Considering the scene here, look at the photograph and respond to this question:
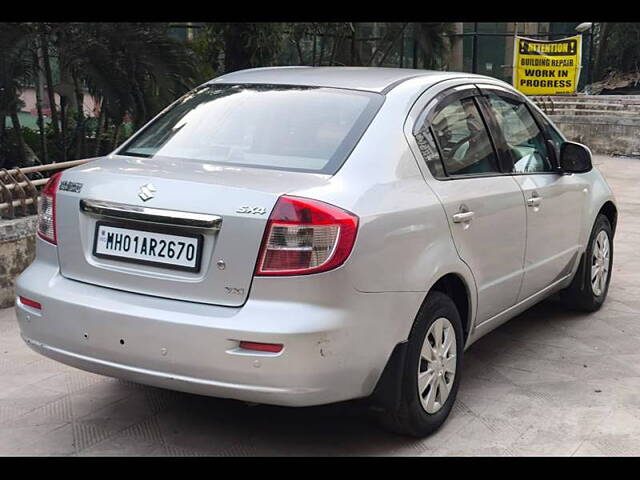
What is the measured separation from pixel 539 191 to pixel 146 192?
2348 millimetres

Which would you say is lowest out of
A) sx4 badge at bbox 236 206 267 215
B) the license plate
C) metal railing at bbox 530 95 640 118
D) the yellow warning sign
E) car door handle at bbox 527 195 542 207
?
metal railing at bbox 530 95 640 118

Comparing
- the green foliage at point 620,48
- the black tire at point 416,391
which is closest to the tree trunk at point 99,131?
the black tire at point 416,391

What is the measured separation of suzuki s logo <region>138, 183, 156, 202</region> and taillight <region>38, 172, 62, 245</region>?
49 centimetres

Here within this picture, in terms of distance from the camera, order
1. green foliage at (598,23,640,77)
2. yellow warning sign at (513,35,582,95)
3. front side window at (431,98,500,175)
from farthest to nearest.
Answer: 1. green foliage at (598,23,640,77)
2. yellow warning sign at (513,35,582,95)
3. front side window at (431,98,500,175)

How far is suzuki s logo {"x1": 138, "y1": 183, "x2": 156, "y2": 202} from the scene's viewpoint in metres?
3.52

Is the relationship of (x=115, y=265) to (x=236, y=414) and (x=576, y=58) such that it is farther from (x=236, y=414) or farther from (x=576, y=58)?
(x=576, y=58)

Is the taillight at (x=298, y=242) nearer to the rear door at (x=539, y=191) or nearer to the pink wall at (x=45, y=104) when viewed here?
the rear door at (x=539, y=191)

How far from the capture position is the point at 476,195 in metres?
4.28

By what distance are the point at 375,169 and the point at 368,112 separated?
0.40 meters

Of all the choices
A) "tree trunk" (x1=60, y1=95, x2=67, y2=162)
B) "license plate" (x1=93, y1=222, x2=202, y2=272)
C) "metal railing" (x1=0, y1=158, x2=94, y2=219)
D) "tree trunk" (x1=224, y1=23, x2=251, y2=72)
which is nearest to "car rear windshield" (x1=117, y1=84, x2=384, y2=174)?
"license plate" (x1=93, y1=222, x2=202, y2=272)

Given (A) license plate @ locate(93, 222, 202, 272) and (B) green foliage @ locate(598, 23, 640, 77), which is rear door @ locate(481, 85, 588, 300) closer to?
(A) license plate @ locate(93, 222, 202, 272)

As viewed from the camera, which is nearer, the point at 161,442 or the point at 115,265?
the point at 115,265

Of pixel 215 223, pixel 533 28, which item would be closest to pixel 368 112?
pixel 215 223

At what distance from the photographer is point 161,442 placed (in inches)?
154
